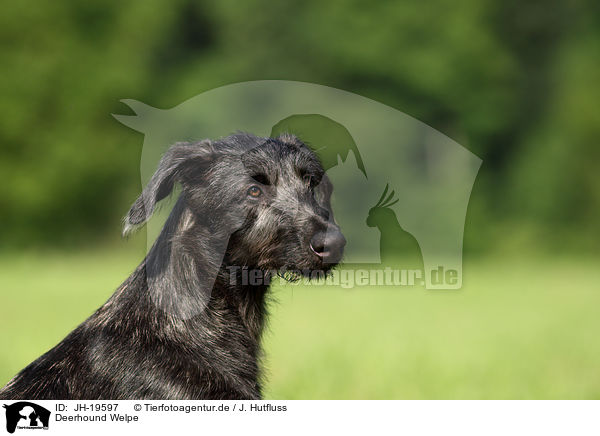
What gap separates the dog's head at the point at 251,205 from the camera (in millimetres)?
4441

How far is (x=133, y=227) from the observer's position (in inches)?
169

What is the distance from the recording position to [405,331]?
1164cm

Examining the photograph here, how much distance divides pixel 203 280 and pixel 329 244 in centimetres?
84

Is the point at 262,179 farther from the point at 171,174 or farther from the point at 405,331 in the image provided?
the point at 405,331

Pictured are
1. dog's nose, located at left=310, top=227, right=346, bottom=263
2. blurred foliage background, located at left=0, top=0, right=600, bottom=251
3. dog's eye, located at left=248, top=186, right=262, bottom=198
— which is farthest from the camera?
blurred foliage background, located at left=0, top=0, right=600, bottom=251
